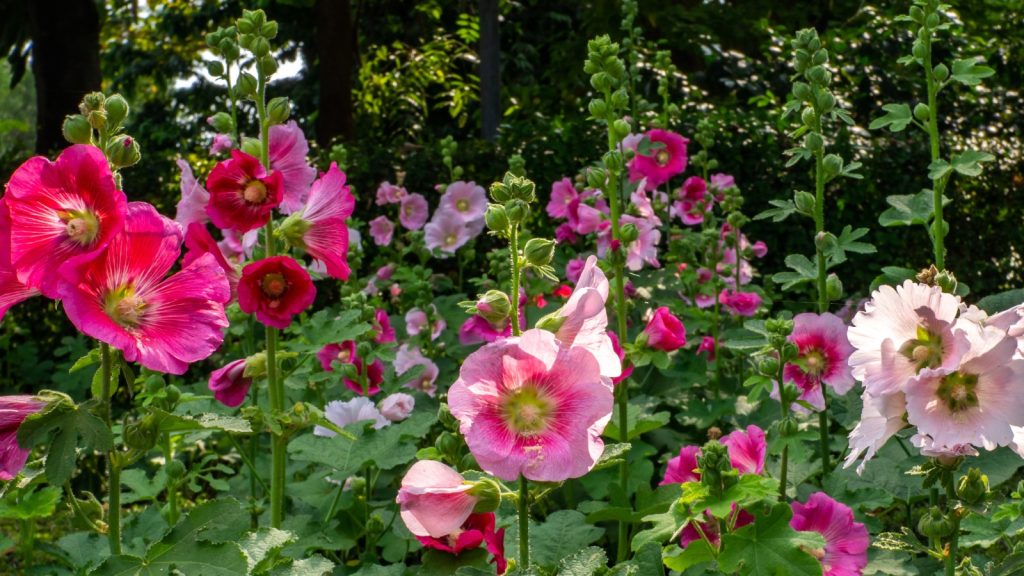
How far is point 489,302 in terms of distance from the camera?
1341 millimetres

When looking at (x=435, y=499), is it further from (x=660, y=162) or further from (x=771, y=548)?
(x=660, y=162)

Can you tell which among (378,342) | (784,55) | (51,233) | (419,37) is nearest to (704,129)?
(378,342)

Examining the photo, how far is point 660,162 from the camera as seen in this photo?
11.0ft

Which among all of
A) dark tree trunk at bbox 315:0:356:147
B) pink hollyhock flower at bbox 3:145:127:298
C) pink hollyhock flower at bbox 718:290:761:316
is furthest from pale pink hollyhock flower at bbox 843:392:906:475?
dark tree trunk at bbox 315:0:356:147

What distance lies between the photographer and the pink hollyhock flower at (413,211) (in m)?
4.20

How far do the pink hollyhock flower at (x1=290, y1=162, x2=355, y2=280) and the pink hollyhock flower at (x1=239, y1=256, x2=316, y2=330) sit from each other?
5cm

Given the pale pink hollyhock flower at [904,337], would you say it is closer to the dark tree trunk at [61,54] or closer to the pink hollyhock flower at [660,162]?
the pink hollyhock flower at [660,162]

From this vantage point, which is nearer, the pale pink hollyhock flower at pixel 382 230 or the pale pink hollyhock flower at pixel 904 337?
the pale pink hollyhock flower at pixel 904 337

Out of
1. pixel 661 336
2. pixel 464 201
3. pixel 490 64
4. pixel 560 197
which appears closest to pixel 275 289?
pixel 661 336

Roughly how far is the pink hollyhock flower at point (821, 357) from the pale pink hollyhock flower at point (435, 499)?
1246 millimetres

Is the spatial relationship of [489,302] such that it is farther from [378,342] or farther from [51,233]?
[378,342]

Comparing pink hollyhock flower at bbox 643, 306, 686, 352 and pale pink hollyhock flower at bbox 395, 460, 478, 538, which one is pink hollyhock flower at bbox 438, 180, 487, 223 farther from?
pale pink hollyhock flower at bbox 395, 460, 478, 538

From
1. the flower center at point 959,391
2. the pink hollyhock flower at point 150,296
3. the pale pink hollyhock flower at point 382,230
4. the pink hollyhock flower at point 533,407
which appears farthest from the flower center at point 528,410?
the pale pink hollyhock flower at point 382,230

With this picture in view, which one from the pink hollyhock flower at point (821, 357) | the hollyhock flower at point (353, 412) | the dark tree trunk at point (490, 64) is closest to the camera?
the pink hollyhock flower at point (821, 357)
